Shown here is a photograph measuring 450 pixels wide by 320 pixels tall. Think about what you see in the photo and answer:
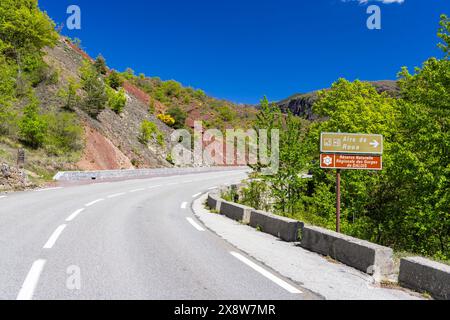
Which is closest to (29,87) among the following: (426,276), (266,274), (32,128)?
(32,128)

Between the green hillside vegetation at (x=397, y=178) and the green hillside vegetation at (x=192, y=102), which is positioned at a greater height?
the green hillside vegetation at (x=192, y=102)

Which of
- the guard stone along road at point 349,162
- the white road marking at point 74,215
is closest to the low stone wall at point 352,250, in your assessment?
the guard stone along road at point 349,162

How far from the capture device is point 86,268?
19.6 feet

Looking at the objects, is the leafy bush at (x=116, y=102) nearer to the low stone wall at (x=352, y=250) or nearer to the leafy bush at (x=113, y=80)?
the leafy bush at (x=113, y=80)

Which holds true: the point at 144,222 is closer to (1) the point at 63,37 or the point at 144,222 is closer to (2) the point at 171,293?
(2) the point at 171,293

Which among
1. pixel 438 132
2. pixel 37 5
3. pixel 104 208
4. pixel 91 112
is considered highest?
pixel 37 5

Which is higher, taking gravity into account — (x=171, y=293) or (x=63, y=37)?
(x=63, y=37)

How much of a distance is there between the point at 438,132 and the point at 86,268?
16.4m

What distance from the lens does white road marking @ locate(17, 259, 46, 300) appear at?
15.2ft

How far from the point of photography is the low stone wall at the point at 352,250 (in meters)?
6.24

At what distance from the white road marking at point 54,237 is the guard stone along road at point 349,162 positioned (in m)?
6.50

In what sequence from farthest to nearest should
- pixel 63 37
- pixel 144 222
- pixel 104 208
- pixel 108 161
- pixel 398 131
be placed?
1. pixel 63 37
2. pixel 108 161
3. pixel 398 131
4. pixel 104 208
5. pixel 144 222

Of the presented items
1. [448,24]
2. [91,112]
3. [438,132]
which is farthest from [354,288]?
[91,112]

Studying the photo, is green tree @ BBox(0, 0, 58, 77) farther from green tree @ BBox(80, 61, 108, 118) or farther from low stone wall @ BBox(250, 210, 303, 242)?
low stone wall @ BBox(250, 210, 303, 242)
